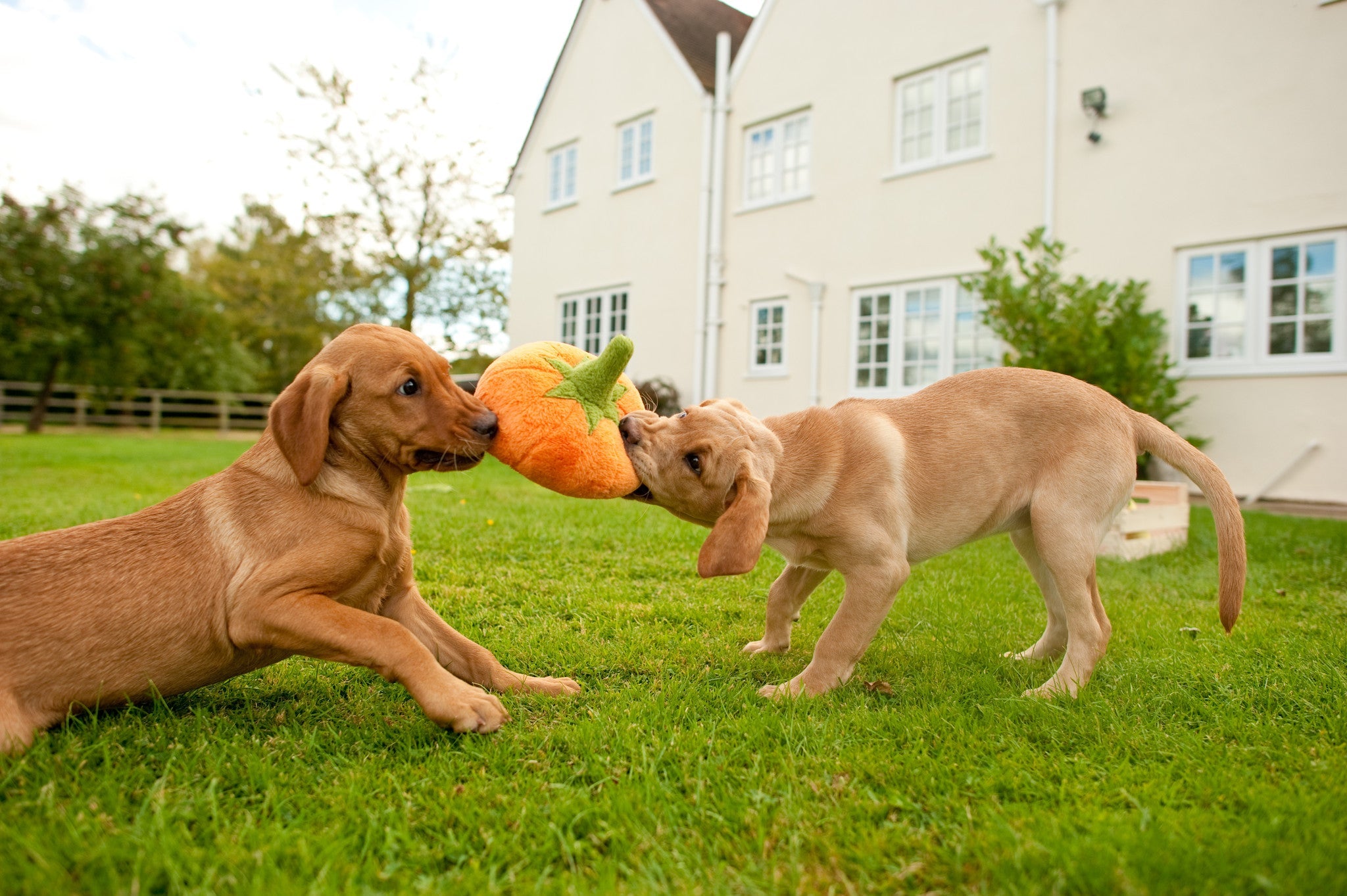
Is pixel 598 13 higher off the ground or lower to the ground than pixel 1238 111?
higher

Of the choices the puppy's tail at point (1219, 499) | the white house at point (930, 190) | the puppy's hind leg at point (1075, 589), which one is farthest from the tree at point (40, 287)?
the puppy's tail at point (1219, 499)

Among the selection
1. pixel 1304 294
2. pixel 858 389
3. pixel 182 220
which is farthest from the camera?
pixel 182 220

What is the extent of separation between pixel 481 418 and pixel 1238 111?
1068cm

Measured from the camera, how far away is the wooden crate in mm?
6262

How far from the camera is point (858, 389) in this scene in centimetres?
1342

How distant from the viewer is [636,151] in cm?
1739

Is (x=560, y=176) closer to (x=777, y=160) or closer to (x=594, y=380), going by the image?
(x=777, y=160)

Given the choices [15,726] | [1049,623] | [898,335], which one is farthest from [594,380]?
[898,335]

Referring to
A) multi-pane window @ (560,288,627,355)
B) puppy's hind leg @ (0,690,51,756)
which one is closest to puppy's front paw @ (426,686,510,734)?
puppy's hind leg @ (0,690,51,756)

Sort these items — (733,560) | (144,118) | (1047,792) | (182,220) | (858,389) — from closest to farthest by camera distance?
(1047,792)
(733,560)
(858,389)
(144,118)
(182,220)

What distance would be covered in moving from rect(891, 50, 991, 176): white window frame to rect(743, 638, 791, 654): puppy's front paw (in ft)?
33.7

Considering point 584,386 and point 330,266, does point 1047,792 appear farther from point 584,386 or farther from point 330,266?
point 330,266

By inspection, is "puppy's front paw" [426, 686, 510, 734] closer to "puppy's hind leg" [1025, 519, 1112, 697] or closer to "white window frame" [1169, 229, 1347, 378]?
"puppy's hind leg" [1025, 519, 1112, 697]

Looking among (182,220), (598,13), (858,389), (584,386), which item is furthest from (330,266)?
(584,386)
